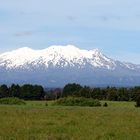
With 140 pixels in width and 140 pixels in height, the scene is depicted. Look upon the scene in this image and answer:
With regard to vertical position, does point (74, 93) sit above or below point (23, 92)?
below


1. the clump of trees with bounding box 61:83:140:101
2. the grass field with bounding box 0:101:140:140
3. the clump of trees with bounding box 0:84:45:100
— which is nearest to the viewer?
the grass field with bounding box 0:101:140:140

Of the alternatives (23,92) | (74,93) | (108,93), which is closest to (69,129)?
(108,93)

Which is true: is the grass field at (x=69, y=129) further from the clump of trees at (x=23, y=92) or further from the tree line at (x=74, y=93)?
the clump of trees at (x=23, y=92)

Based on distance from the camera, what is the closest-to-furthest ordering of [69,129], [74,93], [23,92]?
[69,129] → [74,93] → [23,92]

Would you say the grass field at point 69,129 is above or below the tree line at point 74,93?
below

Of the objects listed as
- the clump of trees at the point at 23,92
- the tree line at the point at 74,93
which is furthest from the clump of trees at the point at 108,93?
the clump of trees at the point at 23,92

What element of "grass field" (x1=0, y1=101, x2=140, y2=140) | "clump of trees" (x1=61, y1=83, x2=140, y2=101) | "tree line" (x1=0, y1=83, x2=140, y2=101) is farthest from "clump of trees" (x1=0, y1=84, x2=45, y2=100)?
"grass field" (x1=0, y1=101, x2=140, y2=140)

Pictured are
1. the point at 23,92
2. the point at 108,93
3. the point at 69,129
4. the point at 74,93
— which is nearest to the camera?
the point at 69,129

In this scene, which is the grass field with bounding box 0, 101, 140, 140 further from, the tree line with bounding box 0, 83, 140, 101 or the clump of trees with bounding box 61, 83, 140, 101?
the tree line with bounding box 0, 83, 140, 101

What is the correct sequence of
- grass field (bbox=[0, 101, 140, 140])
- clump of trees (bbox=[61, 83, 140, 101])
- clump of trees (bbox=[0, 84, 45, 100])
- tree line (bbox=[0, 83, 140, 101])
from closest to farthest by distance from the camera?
grass field (bbox=[0, 101, 140, 140])
clump of trees (bbox=[61, 83, 140, 101])
tree line (bbox=[0, 83, 140, 101])
clump of trees (bbox=[0, 84, 45, 100])

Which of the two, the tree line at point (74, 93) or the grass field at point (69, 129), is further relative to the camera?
the tree line at point (74, 93)

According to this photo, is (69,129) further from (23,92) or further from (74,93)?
(23,92)

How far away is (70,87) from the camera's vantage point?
101875mm

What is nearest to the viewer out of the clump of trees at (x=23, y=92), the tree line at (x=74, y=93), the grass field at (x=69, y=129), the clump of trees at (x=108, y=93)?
the grass field at (x=69, y=129)
